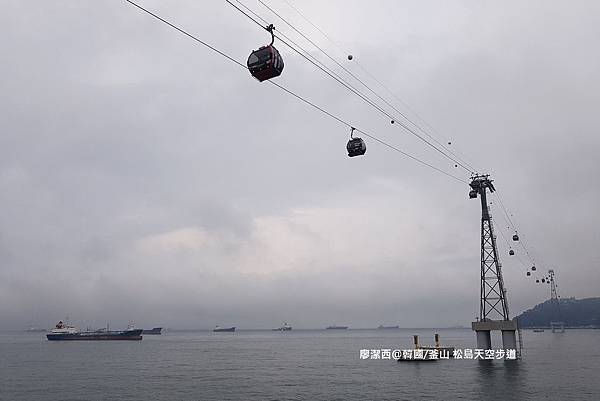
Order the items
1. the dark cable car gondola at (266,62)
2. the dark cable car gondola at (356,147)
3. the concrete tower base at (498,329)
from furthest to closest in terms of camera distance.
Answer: the concrete tower base at (498,329)
the dark cable car gondola at (356,147)
the dark cable car gondola at (266,62)

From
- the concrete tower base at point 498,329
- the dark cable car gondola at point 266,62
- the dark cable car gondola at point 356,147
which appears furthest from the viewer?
the concrete tower base at point 498,329

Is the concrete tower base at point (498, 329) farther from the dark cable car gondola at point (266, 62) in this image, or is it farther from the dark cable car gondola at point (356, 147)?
the dark cable car gondola at point (266, 62)

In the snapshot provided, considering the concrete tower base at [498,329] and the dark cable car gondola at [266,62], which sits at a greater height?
the dark cable car gondola at [266,62]

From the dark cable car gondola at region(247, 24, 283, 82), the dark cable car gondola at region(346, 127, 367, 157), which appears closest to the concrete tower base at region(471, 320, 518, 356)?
the dark cable car gondola at region(346, 127, 367, 157)

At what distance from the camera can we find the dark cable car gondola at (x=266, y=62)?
22078mm

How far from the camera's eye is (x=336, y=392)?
6962 cm

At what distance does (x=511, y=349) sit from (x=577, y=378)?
12.6 metres

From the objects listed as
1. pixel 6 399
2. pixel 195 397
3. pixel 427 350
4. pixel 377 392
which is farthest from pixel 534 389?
pixel 6 399

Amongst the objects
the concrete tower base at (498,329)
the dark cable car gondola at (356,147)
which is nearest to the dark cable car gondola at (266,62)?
the dark cable car gondola at (356,147)

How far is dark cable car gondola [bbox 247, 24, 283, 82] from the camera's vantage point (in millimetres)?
22078

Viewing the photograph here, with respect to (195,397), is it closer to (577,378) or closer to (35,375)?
(35,375)

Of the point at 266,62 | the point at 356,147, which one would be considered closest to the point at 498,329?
the point at 356,147

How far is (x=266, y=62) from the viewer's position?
870 inches

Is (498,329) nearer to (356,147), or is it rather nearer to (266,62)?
(356,147)
